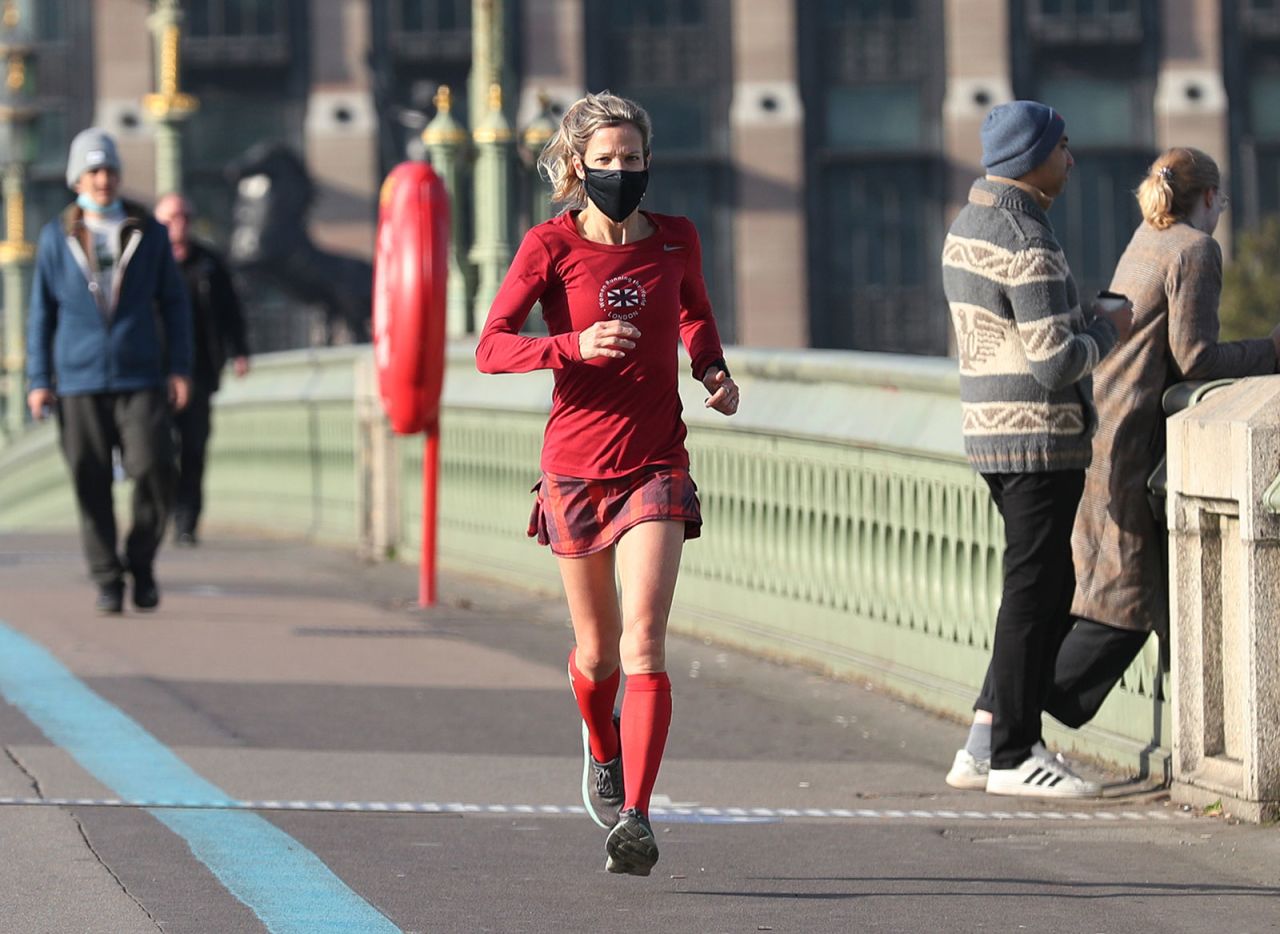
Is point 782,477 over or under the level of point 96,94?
under

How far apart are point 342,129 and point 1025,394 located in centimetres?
4479

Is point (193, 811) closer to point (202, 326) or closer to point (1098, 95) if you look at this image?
point (202, 326)

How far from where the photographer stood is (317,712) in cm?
901

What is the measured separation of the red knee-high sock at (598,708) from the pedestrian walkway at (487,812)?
0.27 meters

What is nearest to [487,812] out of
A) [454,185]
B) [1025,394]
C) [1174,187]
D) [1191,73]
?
[1025,394]

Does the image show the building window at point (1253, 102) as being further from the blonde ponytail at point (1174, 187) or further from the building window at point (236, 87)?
the blonde ponytail at point (1174, 187)

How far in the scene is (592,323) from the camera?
241 inches

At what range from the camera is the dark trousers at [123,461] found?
11367mm

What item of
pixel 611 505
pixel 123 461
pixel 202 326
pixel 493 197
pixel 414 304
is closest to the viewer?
Result: pixel 611 505

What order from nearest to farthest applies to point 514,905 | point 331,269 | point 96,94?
point 514,905, point 331,269, point 96,94

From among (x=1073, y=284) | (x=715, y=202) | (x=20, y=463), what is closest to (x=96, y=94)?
(x=715, y=202)

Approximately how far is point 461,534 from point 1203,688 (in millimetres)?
7739

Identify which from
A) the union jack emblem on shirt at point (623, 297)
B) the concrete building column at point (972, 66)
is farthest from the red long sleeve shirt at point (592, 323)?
the concrete building column at point (972, 66)

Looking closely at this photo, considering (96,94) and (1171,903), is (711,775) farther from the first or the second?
(96,94)
